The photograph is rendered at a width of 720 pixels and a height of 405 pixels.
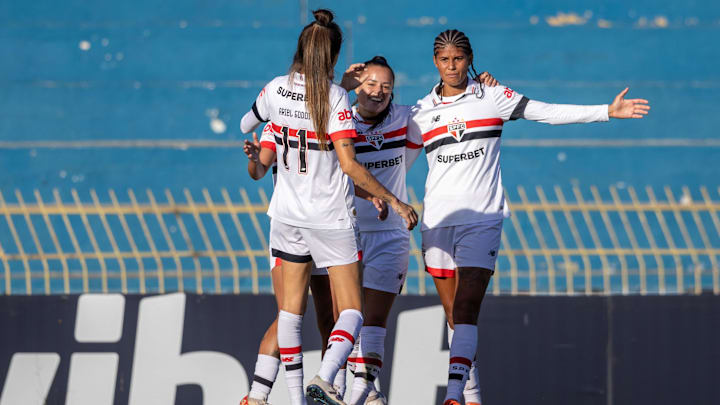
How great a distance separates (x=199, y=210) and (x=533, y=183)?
742 cm

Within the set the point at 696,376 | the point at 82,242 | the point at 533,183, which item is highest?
the point at 533,183

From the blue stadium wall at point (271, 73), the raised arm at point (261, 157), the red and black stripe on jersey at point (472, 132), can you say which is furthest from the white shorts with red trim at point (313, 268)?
the blue stadium wall at point (271, 73)

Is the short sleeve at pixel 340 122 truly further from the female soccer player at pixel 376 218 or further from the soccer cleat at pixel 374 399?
the soccer cleat at pixel 374 399

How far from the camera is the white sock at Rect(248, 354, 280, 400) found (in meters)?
5.84

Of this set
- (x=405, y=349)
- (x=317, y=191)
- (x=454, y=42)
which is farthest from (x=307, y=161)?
(x=405, y=349)

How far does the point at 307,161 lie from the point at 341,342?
1.06 metres

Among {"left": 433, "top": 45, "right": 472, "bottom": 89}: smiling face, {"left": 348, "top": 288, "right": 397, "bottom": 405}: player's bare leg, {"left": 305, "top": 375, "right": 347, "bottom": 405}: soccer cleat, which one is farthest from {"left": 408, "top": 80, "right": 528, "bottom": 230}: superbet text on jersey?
{"left": 305, "top": 375, "right": 347, "bottom": 405}: soccer cleat

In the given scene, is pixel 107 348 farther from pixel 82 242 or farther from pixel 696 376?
pixel 82 242

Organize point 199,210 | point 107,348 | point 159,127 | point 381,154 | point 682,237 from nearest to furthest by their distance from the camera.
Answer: point 381,154 → point 107,348 → point 199,210 → point 682,237 → point 159,127

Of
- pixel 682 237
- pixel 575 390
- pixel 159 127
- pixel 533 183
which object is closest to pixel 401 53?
pixel 533 183

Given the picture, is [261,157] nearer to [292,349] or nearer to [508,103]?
[292,349]

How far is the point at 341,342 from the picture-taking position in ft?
17.5

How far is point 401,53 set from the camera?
1512 centimetres

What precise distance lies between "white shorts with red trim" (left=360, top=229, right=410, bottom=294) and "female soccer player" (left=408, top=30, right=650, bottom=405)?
26cm
